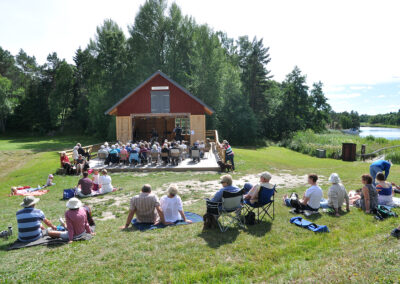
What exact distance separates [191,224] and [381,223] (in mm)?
3871

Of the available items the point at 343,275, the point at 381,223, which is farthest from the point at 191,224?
the point at 381,223

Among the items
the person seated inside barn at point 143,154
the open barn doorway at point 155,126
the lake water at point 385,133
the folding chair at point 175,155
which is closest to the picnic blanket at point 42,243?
the folding chair at point 175,155

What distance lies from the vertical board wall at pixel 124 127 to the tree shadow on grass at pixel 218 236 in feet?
56.6

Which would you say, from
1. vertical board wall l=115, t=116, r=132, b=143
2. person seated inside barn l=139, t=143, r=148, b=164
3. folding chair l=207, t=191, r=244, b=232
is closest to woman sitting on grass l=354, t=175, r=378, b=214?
folding chair l=207, t=191, r=244, b=232

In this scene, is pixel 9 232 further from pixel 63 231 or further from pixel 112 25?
pixel 112 25

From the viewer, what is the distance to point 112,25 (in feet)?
120

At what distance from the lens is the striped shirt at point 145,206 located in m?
5.87

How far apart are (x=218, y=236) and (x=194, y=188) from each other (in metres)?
5.06

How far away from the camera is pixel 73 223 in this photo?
525cm

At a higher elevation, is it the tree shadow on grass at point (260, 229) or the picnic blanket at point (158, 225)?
the tree shadow on grass at point (260, 229)

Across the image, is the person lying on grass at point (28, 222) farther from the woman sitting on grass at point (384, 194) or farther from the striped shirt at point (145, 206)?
the woman sitting on grass at point (384, 194)

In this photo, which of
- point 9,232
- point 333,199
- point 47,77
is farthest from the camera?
point 47,77

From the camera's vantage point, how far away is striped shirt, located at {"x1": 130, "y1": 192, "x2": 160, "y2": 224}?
5.87 meters

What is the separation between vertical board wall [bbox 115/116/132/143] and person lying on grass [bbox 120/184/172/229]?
16.1 m
